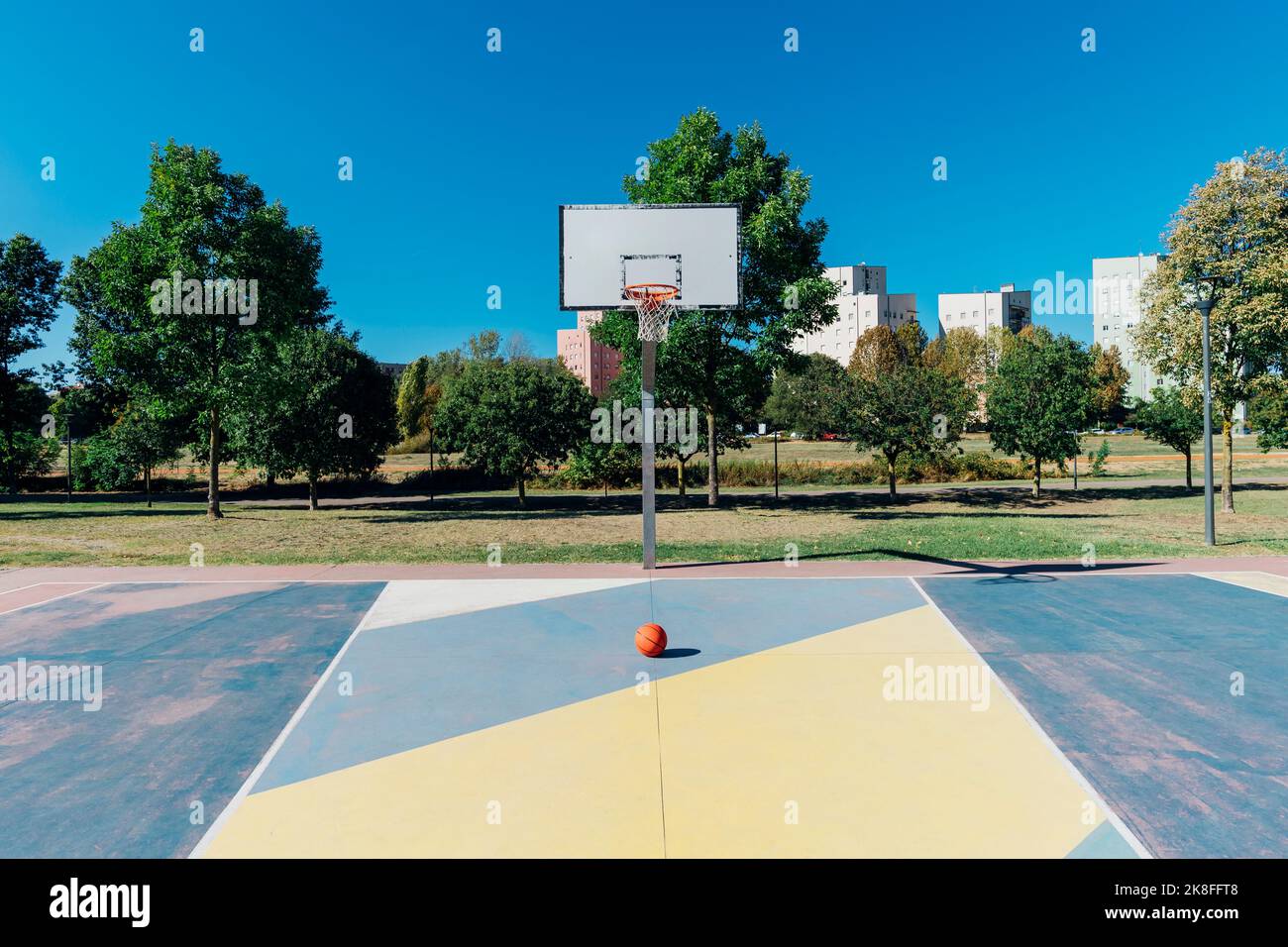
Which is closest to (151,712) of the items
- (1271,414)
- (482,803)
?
(482,803)

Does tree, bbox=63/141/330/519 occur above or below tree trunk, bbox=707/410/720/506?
above

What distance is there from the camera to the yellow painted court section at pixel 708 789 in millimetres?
5480

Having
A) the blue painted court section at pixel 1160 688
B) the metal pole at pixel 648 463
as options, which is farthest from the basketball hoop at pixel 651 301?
the blue painted court section at pixel 1160 688

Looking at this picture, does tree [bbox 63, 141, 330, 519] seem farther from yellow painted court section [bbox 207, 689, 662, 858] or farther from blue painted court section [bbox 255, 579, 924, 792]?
yellow painted court section [bbox 207, 689, 662, 858]

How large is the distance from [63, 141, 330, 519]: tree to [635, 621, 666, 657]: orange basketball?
2185 centimetres

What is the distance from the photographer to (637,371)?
3112 centimetres

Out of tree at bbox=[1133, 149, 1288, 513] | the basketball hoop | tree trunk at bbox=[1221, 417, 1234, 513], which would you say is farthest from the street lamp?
the basketball hoop

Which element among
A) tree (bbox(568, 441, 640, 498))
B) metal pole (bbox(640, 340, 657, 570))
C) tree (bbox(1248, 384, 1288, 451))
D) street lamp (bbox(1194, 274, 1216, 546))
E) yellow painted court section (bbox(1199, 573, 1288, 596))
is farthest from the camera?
tree (bbox(568, 441, 640, 498))

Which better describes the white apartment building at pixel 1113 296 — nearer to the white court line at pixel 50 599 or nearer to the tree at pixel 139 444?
the tree at pixel 139 444

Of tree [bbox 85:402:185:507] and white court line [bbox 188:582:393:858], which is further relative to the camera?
tree [bbox 85:402:185:507]

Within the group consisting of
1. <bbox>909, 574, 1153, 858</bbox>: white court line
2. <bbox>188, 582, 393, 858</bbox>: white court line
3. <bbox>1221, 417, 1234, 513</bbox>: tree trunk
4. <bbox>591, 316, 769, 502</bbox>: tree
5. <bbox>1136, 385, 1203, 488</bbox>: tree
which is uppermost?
<bbox>591, 316, 769, 502</bbox>: tree

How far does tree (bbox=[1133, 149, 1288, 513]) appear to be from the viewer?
23.2 metres
